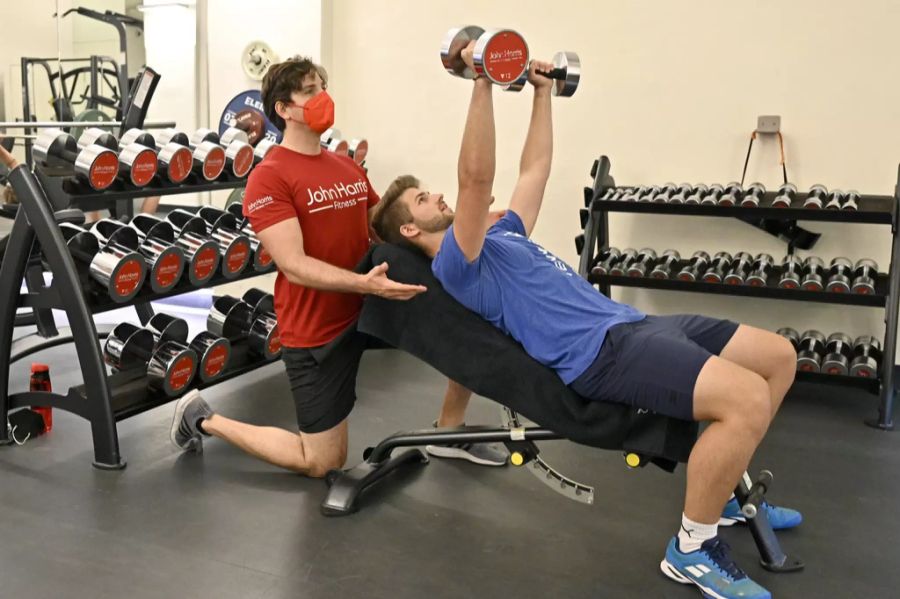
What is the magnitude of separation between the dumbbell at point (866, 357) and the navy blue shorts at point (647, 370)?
65.2 inches

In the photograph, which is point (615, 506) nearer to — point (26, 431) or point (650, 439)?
point (650, 439)

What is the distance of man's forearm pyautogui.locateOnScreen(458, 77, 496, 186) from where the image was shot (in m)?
1.88

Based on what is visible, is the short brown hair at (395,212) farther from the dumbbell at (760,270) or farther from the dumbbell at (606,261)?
the dumbbell at (760,270)

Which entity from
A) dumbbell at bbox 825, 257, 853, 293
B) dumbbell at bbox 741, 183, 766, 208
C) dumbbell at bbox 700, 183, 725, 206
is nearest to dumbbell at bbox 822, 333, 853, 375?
dumbbell at bbox 825, 257, 853, 293

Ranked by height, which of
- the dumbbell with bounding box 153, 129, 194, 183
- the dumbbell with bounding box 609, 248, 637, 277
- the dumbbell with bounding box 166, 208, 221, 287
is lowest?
the dumbbell with bounding box 609, 248, 637, 277

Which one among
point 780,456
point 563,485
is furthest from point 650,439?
point 780,456

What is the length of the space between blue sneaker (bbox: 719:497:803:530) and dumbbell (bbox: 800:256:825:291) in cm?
138

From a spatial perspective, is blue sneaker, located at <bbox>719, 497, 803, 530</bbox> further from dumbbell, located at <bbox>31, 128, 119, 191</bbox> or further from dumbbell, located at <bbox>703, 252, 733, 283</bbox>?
dumbbell, located at <bbox>31, 128, 119, 191</bbox>

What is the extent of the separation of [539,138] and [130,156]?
4.72ft

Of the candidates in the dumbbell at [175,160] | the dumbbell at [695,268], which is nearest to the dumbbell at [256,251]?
the dumbbell at [175,160]

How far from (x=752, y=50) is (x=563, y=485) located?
2.62 metres

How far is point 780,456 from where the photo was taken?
303 centimetres

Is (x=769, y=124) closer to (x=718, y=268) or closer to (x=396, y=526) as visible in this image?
(x=718, y=268)

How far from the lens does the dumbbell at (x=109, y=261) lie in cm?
275
